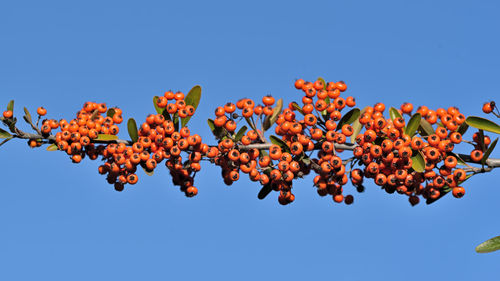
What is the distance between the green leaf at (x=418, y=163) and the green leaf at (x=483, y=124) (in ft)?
1.93

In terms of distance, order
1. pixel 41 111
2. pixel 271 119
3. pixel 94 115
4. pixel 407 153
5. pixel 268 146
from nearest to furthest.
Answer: pixel 407 153
pixel 268 146
pixel 271 119
pixel 41 111
pixel 94 115

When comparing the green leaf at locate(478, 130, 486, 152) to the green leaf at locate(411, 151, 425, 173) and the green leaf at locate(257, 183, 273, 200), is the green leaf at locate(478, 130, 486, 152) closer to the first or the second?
the green leaf at locate(411, 151, 425, 173)

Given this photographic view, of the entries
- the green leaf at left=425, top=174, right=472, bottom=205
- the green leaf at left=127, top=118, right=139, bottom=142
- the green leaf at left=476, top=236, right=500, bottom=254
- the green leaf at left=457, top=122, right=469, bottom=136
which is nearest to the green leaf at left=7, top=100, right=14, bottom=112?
the green leaf at left=127, top=118, right=139, bottom=142

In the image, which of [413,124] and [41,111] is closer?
[413,124]

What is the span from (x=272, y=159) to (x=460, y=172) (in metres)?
1.79

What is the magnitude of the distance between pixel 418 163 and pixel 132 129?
2.73 m

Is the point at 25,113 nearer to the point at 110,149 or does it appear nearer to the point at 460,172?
the point at 110,149

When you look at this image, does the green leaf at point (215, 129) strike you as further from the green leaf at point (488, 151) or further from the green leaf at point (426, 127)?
the green leaf at point (488, 151)

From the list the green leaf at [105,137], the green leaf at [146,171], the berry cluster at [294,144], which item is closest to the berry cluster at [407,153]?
the berry cluster at [294,144]

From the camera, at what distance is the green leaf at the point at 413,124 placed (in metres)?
6.22

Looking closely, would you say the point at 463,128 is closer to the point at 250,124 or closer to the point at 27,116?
the point at 250,124

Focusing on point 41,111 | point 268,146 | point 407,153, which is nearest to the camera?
point 407,153

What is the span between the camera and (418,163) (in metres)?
6.16

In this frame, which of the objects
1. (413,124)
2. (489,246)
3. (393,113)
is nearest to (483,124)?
(413,124)
